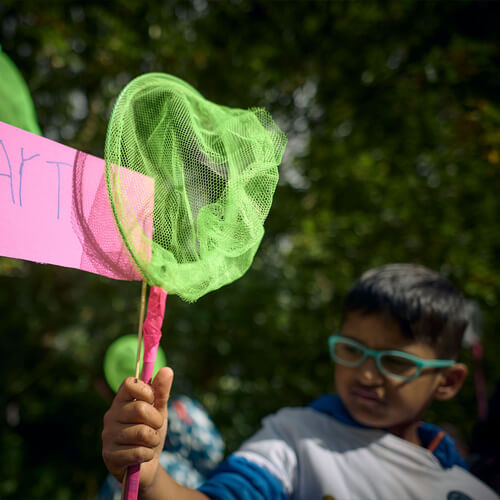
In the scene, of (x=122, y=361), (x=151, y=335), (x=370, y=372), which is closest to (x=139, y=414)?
(x=151, y=335)

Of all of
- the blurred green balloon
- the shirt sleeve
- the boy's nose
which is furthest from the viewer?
Answer: the boy's nose

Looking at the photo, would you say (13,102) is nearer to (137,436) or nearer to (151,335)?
(151,335)

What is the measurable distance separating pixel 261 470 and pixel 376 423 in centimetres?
39

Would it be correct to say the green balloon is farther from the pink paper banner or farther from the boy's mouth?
the pink paper banner

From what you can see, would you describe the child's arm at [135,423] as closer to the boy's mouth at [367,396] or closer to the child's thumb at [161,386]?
the child's thumb at [161,386]

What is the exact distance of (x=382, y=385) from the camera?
1.33 meters

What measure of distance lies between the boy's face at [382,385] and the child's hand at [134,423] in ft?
2.39

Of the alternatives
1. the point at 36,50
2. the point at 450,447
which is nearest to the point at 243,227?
the point at 450,447

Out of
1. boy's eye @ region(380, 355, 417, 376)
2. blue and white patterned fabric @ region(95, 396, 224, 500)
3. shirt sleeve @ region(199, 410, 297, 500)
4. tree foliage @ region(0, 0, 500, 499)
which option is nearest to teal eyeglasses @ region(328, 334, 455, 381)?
boy's eye @ region(380, 355, 417, 376)

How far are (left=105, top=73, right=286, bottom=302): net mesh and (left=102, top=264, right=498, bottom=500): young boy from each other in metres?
0.61

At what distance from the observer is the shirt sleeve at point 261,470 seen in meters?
1.10

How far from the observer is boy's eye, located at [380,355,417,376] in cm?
133

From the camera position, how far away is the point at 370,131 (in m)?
2.81

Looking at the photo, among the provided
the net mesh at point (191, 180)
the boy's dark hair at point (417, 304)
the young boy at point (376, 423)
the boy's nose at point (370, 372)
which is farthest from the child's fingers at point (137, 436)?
the boy's dark hair at point (417, 304)
